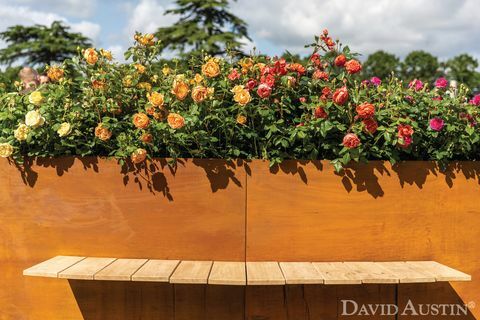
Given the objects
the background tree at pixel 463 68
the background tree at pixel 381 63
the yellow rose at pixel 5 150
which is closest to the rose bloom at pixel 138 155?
the yellow rose at pixel 5 150

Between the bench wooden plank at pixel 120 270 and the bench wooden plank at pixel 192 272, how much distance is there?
0.21m

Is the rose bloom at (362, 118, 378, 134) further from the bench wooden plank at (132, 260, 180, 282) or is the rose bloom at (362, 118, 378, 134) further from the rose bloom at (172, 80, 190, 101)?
the bench wooden plank at (132, 260, 180, 282)

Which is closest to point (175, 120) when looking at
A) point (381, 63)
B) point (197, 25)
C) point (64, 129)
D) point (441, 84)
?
point (64, 129)

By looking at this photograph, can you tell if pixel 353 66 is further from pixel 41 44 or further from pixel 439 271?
pixel 41 44

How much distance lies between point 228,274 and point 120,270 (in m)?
0.53

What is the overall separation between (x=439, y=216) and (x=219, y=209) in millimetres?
1244

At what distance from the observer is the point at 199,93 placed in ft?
8.30

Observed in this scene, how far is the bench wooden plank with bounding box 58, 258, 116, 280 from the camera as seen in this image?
7.54 feet

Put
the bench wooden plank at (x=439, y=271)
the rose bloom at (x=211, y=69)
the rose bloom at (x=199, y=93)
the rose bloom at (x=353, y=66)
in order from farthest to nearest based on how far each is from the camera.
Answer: the rose bloom at (x=353, y=66), the rose bloom at (x=211, y=69), the rose bloom at (x=199, y=93), the bench wooden plank at (x=439, y=271)

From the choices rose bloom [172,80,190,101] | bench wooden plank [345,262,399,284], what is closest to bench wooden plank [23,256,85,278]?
rose bloom [172,80,190,101]

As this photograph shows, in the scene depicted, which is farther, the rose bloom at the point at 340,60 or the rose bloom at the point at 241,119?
the rose bloom at the point at 340,60

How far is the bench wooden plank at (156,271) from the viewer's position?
7.51ft

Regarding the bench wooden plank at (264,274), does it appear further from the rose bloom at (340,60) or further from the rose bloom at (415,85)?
the rose bloom at (415,85)

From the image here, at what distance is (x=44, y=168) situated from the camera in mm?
2666
